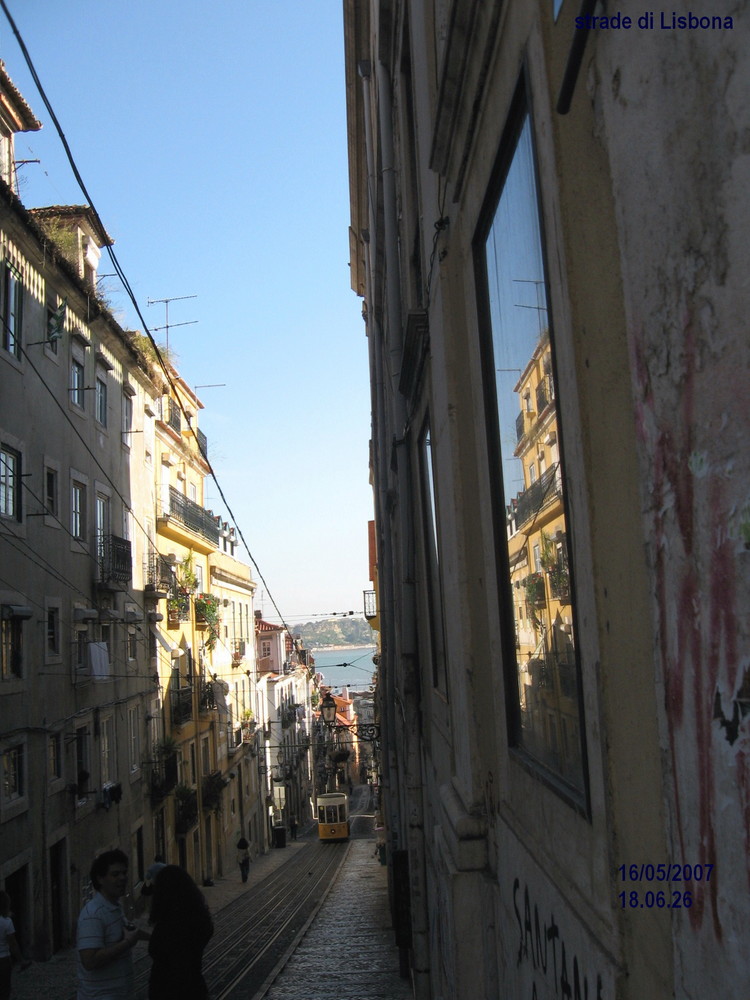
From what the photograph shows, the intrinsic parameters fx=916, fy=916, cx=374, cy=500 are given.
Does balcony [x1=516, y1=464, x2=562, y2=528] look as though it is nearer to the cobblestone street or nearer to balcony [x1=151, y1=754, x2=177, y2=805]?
the cobblestone street

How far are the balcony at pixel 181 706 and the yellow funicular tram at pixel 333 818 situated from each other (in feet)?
58.7

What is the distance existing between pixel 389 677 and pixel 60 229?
13947mm

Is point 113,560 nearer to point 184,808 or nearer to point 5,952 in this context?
point 184,808

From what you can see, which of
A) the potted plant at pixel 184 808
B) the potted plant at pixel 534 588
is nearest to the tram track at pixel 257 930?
the potted plant at pixel 184 808

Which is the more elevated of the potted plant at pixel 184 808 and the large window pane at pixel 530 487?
the large window pane at pixel 530 487

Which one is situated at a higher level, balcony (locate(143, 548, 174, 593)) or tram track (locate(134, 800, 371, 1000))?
balcony (locate(143, 548, 174, 593))

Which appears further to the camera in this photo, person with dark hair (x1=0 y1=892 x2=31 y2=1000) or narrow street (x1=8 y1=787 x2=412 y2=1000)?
narrow street (x1=8 y1=787 x2=412 y2=1000)

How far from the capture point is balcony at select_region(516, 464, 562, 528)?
266cm

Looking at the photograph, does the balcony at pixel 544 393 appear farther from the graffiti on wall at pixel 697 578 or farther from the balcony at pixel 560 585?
the graffiti on wall at pixel 697 578

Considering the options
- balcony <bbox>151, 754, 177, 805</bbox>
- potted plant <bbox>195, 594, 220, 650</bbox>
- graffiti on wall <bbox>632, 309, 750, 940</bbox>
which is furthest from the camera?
potted plant <bbox>195, 594, 220, 650</bbox>

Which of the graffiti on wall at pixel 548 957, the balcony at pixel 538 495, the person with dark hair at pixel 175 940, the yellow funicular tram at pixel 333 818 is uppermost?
the balcony at pixel 538 495

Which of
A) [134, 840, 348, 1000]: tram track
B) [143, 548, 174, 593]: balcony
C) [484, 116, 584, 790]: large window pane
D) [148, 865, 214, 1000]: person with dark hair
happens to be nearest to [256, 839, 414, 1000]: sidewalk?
[134, 840, 348, 1000]: tram track

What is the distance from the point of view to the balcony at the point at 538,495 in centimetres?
266

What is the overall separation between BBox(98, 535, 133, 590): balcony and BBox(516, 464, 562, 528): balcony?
62.7 ft
